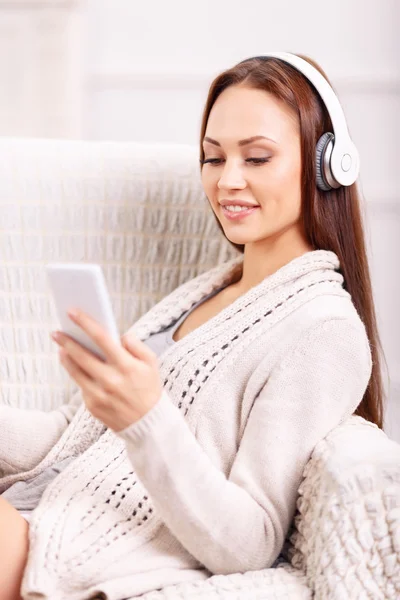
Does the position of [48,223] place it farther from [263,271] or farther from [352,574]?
[352,574]

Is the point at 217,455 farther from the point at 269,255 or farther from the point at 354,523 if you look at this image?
the point at 269,255

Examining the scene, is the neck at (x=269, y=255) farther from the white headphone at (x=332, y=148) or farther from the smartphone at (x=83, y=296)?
the smartphone at (x=83, y=296)

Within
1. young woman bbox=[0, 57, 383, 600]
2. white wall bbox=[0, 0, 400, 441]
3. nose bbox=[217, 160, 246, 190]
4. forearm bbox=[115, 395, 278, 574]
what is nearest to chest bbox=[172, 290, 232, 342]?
young woman bbox=[0, 57, 383, 600]

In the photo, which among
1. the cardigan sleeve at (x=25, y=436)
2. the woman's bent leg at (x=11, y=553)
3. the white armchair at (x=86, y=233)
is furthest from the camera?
the white armchair at (x=86, y=233)

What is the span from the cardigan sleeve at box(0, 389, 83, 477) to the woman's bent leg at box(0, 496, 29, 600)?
1.01 ft

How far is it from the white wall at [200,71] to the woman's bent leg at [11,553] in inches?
63.2

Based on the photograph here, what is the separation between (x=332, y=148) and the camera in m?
1.21

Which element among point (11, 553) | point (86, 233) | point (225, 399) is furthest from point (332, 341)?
point (86, 233)

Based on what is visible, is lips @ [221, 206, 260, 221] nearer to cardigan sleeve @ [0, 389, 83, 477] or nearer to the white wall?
cardigan sleeve @ [0, 389, 83, 477]

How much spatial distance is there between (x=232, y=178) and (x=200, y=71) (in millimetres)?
1481

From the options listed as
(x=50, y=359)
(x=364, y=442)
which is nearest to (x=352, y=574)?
(x=364, y=442)

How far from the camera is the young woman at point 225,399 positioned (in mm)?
955

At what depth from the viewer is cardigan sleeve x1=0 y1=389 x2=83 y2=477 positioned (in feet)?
4.48

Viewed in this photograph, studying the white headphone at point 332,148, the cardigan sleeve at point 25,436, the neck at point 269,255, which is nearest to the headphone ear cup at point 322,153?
the white headphone at point 332,148
